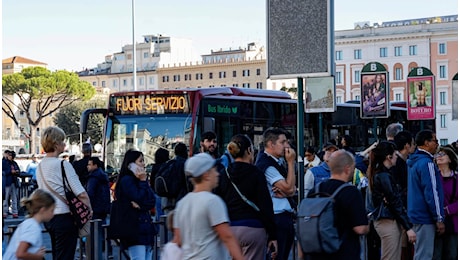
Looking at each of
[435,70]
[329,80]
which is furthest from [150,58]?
[329,80]

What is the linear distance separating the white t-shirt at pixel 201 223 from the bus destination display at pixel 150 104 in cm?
1381

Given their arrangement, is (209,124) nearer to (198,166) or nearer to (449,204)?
(449,204)

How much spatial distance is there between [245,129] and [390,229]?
1168cm

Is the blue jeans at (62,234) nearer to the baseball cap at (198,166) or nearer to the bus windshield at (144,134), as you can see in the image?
the baseball cap at (198,166)

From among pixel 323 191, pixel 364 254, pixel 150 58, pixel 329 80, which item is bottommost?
pixel 364 254

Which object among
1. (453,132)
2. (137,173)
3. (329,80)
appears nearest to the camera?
(137,173)

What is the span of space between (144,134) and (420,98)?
8.03 metres

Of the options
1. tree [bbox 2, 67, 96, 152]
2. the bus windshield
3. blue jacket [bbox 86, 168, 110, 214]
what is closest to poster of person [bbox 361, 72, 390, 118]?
the bus windshield

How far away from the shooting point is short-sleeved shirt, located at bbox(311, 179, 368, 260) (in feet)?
23.9

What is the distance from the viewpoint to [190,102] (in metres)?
20.6

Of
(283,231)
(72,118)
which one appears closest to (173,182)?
(283,231)

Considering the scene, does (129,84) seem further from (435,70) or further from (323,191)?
(323,191)

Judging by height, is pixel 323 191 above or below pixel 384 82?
below

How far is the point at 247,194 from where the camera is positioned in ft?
27.3
